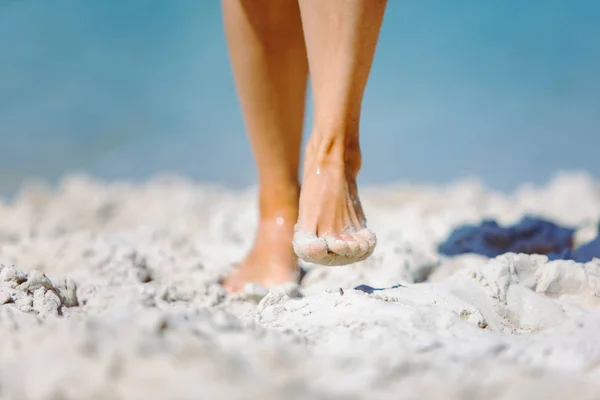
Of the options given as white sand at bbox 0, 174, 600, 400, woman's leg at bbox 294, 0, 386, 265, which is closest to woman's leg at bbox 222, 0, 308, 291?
white sand at bbox 0, 174, 600, 400

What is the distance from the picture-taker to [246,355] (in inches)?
25.8

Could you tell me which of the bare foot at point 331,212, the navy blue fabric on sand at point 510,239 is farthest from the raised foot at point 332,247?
the navy blue fabric on sand at point 510,239

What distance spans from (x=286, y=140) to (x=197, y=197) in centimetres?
529

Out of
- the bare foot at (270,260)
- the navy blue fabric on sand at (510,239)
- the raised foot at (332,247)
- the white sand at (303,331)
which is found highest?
the navy blue fabric on sand at (510,239)

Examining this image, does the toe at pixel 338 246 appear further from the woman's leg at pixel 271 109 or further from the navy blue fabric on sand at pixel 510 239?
the navy blue fabric on sand at pixel 510 239

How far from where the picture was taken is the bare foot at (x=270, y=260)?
1.65 m

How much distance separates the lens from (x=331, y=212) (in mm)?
1226

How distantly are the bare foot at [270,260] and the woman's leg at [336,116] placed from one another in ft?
1.40

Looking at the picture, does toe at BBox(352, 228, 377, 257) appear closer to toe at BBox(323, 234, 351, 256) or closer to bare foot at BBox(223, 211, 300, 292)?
toe at BBox(323, 234, 351, 256)

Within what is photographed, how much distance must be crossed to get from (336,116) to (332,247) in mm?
298

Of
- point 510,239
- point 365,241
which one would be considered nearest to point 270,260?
point 365,241

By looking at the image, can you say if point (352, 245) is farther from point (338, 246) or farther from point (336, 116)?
point (336, 116)

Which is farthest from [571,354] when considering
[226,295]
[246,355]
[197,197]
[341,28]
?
[197,197]

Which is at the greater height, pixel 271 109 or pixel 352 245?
pixel 271 109
